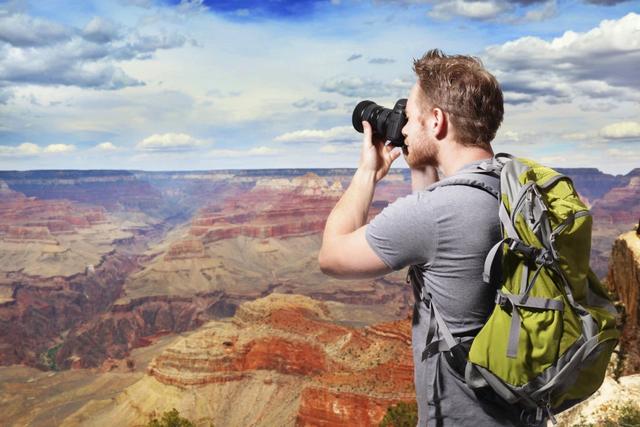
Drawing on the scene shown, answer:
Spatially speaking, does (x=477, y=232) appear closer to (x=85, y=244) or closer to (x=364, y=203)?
(x=364, y=203)

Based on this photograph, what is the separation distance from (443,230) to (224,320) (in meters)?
104

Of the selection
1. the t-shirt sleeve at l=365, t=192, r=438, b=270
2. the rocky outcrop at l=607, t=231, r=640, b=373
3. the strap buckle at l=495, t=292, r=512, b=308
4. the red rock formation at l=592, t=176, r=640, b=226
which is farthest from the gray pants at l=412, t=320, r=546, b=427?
the red rock formation at l=592, t=176, r=640, b=226

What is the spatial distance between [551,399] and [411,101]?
146cm

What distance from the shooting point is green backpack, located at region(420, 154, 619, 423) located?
236cm

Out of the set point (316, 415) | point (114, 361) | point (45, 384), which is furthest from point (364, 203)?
point (114, 361)

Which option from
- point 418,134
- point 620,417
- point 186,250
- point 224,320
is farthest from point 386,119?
point 186,250

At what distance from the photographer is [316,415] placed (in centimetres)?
3322

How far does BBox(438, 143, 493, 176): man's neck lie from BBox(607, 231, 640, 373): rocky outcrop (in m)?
13.3

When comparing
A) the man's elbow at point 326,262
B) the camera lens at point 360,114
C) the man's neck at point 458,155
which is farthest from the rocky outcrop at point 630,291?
the man's elbow at point 326,262

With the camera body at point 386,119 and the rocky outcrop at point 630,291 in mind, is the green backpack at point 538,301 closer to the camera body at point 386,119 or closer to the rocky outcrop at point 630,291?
the camera body at point 386,119

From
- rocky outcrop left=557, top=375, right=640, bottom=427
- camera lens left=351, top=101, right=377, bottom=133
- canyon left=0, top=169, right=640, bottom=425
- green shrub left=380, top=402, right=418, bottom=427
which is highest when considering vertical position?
camera lens left=351, top=101, right=377, bottom=133

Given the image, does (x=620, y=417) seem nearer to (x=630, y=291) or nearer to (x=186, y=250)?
(x=630, y=291)

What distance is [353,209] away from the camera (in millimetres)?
2812

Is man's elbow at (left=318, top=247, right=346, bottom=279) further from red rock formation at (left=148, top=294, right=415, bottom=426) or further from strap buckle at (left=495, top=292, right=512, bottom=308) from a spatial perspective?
red rock formation at (left=148, top=294, right=415, bottom=426)
